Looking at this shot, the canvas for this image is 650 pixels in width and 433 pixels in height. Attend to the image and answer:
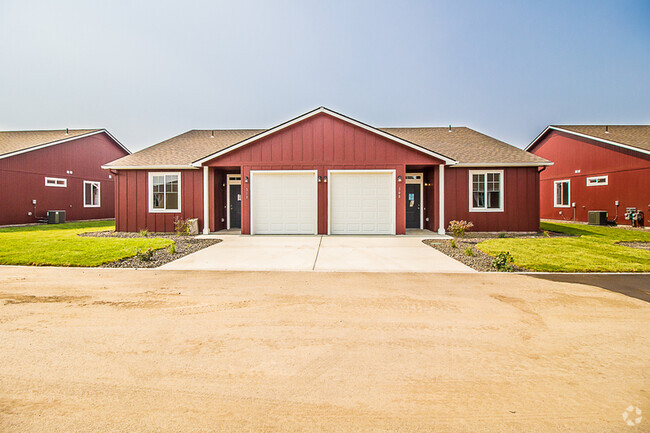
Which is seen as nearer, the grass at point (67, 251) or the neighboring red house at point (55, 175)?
the grass at point (67, 251)

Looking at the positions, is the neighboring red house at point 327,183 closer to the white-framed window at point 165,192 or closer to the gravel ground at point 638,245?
the white-framed window at point 165,192

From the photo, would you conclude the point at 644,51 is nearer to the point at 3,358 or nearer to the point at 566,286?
the point at 566,286

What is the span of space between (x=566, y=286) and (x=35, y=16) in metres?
19.7

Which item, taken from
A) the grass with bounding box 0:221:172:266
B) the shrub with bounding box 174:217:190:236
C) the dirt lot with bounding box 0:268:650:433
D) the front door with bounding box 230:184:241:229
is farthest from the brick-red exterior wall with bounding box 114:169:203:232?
the dirt lot with bounding box 0:268:650:433

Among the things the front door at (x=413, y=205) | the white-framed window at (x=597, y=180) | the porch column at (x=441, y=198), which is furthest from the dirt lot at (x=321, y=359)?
the white-framed window at (x=597, y=180)

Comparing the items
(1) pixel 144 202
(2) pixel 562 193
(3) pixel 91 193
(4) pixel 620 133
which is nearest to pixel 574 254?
(2) pixel 562 193

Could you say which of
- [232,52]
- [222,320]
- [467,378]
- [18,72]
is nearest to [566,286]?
[467,378]

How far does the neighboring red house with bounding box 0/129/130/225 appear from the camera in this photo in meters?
18.0

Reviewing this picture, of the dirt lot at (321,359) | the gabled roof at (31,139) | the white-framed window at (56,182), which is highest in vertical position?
the gabled roof at (31,139)

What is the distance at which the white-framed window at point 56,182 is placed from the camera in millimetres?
19814

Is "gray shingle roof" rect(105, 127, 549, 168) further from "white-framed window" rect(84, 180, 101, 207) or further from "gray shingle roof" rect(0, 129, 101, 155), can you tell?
"white-framed window" rect(84, 180, 101, 207)

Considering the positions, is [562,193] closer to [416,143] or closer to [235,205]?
[416,143]

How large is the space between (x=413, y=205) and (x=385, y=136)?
405 centimetres

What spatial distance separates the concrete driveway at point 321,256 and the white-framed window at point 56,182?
15.2 meters
